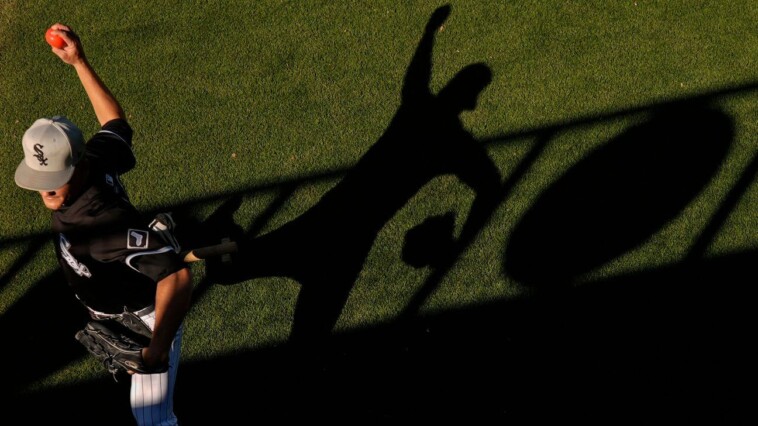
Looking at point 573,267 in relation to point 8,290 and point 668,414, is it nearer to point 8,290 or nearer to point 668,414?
point 668,414

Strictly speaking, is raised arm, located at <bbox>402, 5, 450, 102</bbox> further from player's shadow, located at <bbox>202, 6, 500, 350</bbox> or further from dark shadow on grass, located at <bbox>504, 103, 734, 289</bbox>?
dark shadow on grass, located at <bbox>504, 103, 734, 289</bbox>

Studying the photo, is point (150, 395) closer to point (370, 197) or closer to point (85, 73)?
point (85, 73)

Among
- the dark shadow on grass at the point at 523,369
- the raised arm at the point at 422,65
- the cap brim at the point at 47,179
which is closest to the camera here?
the cap brim at the point at 47,179

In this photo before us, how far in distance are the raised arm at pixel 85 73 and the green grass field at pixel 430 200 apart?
159 cm

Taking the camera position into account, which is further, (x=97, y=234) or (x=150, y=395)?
(x=150, y=395)

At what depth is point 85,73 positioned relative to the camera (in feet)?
13.1

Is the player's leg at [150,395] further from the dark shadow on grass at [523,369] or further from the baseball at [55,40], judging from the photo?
the baseball at [55,40]

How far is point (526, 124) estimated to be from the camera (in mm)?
6105

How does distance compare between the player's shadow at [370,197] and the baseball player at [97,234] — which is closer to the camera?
the baseball player at [97,234]

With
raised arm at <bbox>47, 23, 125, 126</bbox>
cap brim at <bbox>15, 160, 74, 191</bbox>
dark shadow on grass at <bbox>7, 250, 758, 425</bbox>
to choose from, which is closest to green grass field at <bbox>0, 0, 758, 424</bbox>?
dark shadow on grass at <bbox>7, 250, 758, 425</bbox>

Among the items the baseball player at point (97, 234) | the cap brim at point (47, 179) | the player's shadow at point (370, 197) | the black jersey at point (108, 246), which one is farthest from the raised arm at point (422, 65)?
the cap brim at point (47, 179)

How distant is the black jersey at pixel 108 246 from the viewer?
350cm

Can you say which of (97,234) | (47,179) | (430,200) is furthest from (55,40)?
(430,200)

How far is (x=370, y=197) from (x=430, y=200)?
0.48 metres
